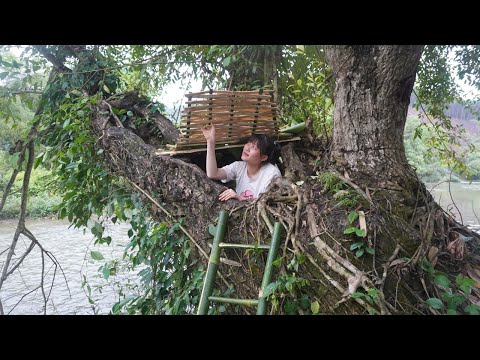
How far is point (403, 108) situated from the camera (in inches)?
71.1

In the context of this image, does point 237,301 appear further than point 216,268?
No

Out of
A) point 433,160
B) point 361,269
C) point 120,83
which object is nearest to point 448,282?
point 361,269

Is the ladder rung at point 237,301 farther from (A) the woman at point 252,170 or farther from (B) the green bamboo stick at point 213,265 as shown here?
(A) the woman at point 252,170

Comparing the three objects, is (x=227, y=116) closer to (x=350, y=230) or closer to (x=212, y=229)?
(x=212, y=229)

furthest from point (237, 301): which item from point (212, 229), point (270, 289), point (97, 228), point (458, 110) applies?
point (458, 110)

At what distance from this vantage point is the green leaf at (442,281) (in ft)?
4.84

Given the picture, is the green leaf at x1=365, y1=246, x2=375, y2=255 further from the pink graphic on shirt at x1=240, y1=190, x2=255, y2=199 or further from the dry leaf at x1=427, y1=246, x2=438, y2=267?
the pink graphic on shirt at x1=240, y1=190, x2=255, y2=199

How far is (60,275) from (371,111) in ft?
21.1

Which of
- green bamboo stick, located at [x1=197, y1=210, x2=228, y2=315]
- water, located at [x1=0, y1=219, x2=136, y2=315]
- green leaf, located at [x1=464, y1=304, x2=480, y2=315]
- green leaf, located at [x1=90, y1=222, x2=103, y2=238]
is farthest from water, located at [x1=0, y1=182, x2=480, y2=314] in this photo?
green bamboo stick, located at [x1=197, y1=210, x2=228, y2=315]

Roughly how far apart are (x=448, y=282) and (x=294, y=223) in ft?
1.99

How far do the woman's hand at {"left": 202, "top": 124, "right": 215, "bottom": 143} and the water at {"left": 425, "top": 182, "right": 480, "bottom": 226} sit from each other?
43.6 inches

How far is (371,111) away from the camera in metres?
1.79

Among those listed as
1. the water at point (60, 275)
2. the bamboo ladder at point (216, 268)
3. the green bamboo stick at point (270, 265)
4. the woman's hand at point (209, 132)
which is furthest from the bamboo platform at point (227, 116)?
the water at point (60, 275)

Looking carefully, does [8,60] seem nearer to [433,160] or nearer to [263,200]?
[263,200]
